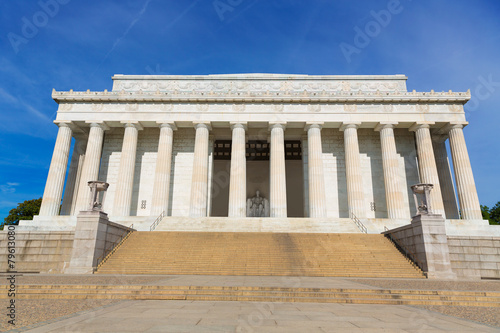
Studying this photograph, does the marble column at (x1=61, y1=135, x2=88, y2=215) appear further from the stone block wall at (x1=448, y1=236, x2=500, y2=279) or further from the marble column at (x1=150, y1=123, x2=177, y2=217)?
the stone block wall at (x1=448, y1=236, x2=500, y2=279)

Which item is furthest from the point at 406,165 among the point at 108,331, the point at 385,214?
the point at 108,331

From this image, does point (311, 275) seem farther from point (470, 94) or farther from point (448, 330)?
point (470, 94)

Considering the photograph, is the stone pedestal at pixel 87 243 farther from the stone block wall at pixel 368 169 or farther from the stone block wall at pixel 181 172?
the stone block wall at pixel 368 169

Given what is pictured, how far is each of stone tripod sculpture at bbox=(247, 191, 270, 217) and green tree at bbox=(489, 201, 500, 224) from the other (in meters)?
51.1

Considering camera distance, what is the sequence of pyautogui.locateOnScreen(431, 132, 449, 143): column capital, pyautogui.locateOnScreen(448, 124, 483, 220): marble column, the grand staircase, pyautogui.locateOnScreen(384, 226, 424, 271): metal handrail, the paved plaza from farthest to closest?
pyautogui.locateOnScreen(431, 132, 449, 143): column capital
pyautogui.locateOnScreen(448, 124, 483, 220): marble column
pyautogui.locateOnScreen(384, 226, 424, 271): metal handrail
the grand staircase
the paved plaza

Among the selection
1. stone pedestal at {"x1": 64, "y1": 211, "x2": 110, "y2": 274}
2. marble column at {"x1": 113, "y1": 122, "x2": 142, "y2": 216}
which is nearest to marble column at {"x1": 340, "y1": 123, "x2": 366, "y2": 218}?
marble column at {"x1": 113, "y1": 122, "x2": 142, "y2": 216}

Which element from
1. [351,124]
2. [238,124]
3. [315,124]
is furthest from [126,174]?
[351,124]

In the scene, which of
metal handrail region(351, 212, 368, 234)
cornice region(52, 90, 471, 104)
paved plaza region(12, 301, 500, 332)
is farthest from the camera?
cornice region(52, 90, 471, 104)

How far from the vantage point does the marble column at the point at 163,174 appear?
109 feet

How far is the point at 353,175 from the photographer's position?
33.8 metres

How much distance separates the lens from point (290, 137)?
3984cm

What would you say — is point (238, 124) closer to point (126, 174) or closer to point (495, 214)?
point (126, 174)

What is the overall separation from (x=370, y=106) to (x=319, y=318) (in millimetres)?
32920

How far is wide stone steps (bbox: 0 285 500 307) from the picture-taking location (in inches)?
387
